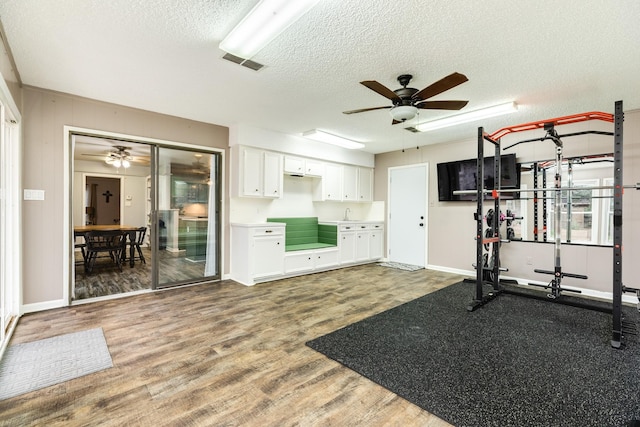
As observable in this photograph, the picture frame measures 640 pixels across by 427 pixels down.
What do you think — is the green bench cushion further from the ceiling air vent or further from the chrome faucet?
the ceiling air vent

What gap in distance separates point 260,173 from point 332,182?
1758mm

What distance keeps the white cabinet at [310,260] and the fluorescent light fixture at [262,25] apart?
3.38 meters

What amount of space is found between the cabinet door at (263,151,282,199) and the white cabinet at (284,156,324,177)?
20 cm

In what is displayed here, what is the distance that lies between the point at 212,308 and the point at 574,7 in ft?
13.7

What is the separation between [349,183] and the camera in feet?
21.4

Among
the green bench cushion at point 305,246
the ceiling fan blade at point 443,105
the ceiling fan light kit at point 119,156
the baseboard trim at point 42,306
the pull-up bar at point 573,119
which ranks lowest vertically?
the baseboard trim at point 42,306

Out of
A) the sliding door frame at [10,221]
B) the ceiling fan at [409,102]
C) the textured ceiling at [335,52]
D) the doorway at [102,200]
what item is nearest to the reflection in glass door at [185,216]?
the textured ceiling at [335,52]

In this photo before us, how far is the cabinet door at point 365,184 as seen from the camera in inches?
264

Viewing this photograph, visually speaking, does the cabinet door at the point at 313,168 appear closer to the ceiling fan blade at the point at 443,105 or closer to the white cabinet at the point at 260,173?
the white cabinet at the point at 260,173

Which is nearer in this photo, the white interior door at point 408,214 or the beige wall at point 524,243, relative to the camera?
the beige wall at point 524,243

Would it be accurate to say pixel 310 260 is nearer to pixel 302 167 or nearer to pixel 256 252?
pixel 256 252

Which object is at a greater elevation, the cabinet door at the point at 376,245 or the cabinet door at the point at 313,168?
the cabinet door at the point at 313,168

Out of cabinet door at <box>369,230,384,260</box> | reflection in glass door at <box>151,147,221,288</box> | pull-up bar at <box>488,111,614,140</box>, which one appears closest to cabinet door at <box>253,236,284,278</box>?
reflection in glass door at <box>151,147,221,288</box>

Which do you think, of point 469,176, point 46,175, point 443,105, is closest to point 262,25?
point 443,105
